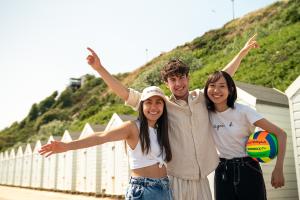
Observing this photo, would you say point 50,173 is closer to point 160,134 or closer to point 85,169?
point 85,169

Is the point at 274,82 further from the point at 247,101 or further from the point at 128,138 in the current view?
the point at 128,138

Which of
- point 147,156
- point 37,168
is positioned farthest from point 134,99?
point 37,168

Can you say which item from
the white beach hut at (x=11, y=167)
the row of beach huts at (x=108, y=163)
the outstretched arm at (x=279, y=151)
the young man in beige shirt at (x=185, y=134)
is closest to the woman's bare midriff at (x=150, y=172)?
the young man in beige shirt at (x=185, y=134)

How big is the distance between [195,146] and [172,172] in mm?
394

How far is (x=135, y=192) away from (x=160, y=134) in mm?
687

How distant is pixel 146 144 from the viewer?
3.60 m

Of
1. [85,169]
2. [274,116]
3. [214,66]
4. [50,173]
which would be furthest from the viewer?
[214,66]

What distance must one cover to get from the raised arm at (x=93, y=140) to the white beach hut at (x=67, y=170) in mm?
20289

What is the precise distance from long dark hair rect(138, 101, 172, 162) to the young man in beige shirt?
0.19m

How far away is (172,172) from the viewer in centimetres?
386

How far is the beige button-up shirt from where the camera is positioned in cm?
383

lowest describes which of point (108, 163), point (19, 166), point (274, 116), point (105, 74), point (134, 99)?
point (108, 163)

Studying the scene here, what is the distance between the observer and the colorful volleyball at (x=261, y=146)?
390cm

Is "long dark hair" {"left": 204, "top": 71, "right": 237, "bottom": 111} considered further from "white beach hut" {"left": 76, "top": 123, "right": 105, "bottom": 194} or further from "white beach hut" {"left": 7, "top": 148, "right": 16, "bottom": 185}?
"white beach hut" {"left": 7, "top": 148, "right": 16, "bottom": 185}
